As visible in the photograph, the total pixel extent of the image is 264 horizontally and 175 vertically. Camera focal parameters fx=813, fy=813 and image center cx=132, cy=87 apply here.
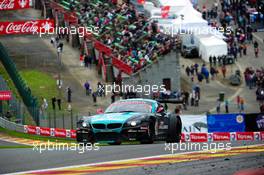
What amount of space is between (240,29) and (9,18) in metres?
14.9

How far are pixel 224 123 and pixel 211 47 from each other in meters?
15.6

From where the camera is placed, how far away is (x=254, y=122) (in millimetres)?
32844

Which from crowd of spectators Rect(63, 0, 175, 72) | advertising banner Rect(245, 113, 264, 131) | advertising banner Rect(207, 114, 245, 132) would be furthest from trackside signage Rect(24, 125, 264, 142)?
crowd of spectators Rect(63, 0, 175, 72)

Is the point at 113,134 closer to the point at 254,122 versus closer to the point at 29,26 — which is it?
the point at 254,122

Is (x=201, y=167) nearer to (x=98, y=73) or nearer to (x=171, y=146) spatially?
(x=171, y=146)

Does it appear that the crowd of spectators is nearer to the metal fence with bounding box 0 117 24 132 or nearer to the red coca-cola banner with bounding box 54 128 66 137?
the red coca-cola banner with bounding box 54 128 66 137

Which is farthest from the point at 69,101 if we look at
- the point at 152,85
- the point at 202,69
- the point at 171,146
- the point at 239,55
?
the point at 171,146

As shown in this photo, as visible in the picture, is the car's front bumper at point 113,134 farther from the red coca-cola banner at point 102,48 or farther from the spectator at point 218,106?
the red coca-cola banner at point 102,48

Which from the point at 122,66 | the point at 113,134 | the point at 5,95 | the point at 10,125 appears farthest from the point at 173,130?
the point at 122,66

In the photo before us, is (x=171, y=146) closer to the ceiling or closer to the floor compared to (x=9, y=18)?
closer to the floor

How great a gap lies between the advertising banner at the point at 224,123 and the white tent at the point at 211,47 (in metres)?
15.4

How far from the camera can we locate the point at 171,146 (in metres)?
15.8

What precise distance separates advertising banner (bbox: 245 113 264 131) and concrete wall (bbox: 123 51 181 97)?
432 inches

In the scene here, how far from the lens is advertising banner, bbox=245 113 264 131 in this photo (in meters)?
32.6
